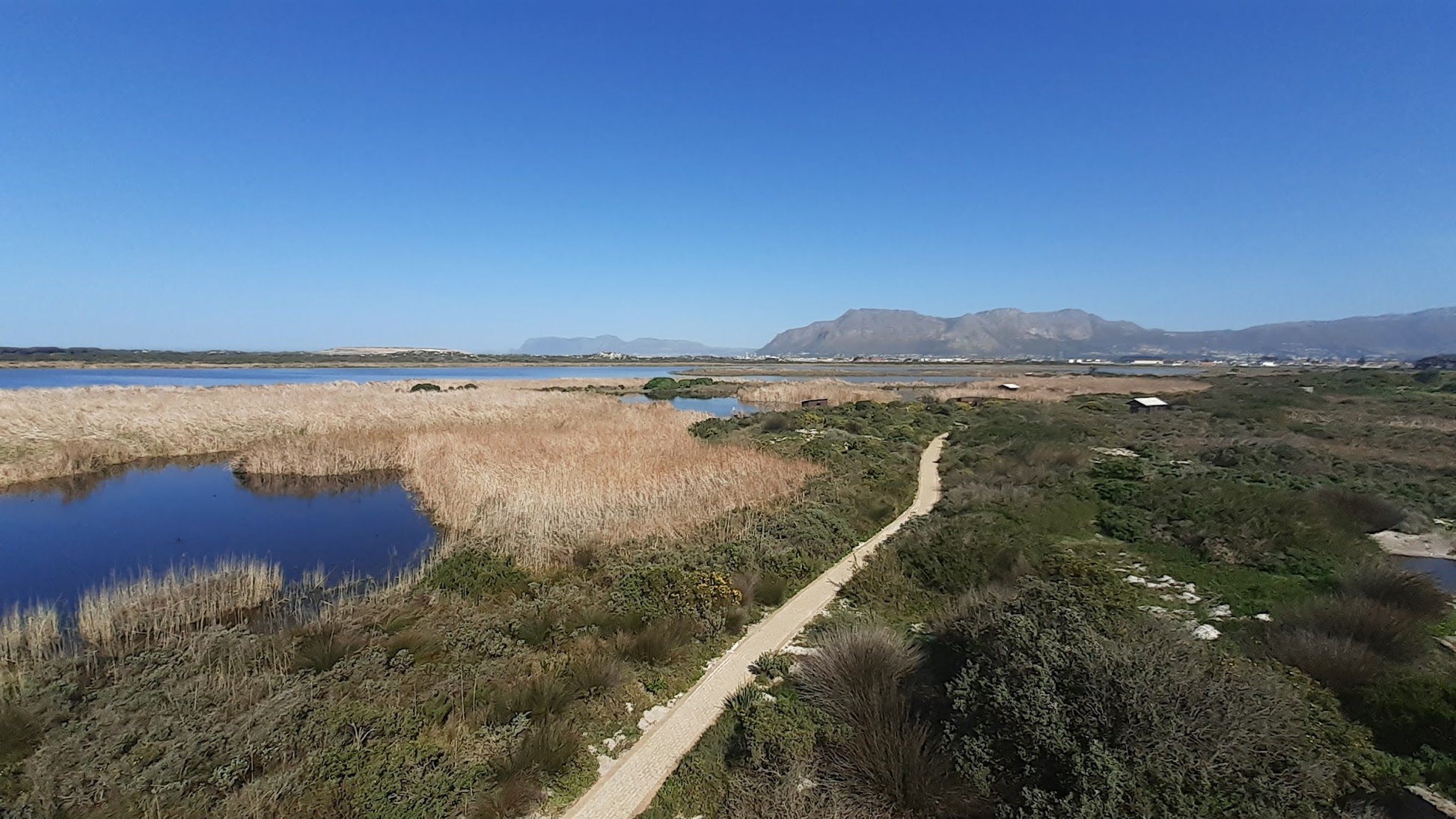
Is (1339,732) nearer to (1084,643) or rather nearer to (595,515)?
(1084,643)

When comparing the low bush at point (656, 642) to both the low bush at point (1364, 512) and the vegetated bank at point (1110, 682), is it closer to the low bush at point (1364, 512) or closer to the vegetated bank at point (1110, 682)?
the vegetated bank at point (1110, 682)

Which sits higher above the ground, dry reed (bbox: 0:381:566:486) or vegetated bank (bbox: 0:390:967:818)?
dry reed (bbox: 0:381:566:486)

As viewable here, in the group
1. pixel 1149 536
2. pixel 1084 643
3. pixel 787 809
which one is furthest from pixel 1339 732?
pixel 1149 536

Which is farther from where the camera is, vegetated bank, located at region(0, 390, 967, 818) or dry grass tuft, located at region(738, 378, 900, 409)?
dry grass tuft, located at region(738, 378, 900, 409)

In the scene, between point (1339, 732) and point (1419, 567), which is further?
point (1419, 567)

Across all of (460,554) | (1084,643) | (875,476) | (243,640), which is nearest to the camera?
(1084,643)

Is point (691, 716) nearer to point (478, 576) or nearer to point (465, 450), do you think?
point (478, 576)

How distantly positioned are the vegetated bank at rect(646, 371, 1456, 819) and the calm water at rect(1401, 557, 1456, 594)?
80cm

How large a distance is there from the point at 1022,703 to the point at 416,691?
7028 millimetres

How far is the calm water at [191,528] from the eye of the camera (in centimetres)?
1325

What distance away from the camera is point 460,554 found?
12461mm

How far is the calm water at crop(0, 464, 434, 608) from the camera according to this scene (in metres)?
13.2

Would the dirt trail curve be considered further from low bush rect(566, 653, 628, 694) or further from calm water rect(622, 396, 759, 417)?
calm water rect(622, 396, 759, 417)

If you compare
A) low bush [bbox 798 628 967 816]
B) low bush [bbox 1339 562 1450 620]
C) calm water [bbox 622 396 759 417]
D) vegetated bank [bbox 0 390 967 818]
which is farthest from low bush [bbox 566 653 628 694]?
calm water [bbox 622 396 759 417]
